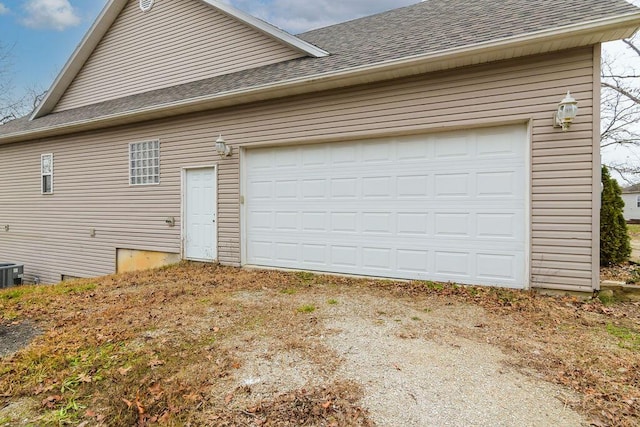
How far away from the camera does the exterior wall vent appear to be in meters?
8.71

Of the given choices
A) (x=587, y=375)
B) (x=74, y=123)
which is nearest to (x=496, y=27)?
(x=587, y=375)

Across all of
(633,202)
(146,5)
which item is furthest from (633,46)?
(633,202)

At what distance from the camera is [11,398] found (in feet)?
8.10

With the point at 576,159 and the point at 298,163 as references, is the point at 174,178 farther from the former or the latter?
the point at 576,159

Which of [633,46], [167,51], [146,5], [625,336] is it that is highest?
[633,46]

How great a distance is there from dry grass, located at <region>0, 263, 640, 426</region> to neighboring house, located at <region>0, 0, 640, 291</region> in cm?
89

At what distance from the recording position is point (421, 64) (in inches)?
195

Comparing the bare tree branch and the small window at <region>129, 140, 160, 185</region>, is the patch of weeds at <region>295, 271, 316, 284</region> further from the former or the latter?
the bare tree branch

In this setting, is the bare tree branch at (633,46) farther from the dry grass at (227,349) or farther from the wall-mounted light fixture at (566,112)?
the dry grass at (227,349)

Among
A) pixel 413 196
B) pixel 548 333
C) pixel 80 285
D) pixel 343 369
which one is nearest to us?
pixel 343 369

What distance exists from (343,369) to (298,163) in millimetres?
4330

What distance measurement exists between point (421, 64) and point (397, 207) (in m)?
2.17

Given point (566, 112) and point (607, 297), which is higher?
point (566, 112)

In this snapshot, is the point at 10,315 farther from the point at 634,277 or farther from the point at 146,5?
the point at 634,277
